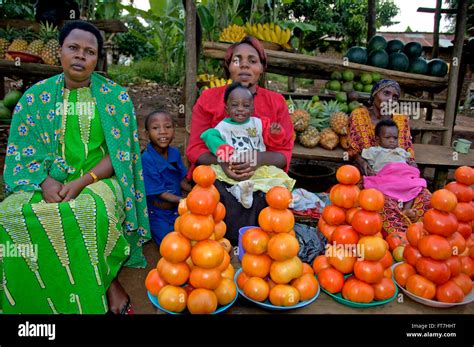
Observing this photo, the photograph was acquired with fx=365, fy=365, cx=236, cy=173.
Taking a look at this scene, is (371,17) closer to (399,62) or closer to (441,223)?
(399,62)

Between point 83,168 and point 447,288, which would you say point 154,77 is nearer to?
point 83,168

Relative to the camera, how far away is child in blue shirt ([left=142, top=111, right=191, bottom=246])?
3.29 metres

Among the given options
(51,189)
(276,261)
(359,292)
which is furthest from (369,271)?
(51,189)

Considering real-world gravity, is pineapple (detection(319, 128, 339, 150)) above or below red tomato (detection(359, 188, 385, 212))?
above

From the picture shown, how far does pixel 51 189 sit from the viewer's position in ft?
7.86

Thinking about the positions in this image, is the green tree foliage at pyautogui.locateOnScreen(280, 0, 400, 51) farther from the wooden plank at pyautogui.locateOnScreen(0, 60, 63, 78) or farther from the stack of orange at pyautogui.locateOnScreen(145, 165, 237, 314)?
the stack of orange at pyautogui.locateOnScreen(145, 165, 237, 314)

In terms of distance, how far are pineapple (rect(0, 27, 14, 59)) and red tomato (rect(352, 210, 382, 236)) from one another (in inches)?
211

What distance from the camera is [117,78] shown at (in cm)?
1157

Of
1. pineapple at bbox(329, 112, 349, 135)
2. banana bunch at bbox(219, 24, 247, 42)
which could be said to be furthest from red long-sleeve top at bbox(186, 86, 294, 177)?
banana bunch at bbox(219, 24, 247, 42)

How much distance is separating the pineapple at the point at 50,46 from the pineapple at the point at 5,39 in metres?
→ 0.45

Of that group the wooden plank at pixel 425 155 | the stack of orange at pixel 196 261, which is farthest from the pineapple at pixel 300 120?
the stack of orange at pixel 196 261

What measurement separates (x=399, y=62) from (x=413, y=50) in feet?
1.45

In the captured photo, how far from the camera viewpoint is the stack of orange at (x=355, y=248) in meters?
1.66
